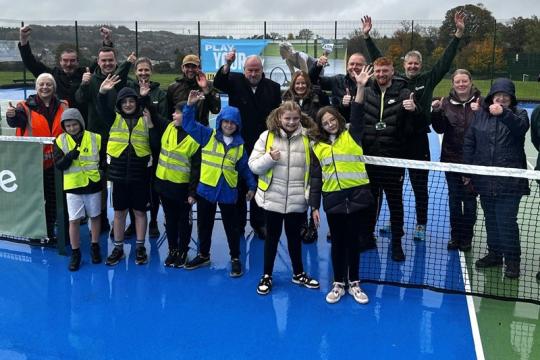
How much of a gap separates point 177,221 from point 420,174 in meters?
2.77

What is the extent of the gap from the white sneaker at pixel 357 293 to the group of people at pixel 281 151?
0.04 feet

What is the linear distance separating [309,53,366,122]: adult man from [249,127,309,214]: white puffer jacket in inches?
35.4

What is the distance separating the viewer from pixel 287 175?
4605 millimetres

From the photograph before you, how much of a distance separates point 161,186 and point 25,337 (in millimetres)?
1812

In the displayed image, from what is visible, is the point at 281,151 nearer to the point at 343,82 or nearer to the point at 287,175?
the point at 287,175

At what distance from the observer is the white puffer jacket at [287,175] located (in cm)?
460

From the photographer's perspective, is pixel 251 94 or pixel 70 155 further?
pixel 251 94

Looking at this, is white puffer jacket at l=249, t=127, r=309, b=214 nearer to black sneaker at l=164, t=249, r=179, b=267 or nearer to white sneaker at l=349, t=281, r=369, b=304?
white sneaker at l=349, t=281, r=369, b=304

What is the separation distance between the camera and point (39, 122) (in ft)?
18.4

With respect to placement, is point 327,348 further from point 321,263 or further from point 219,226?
point 219,226

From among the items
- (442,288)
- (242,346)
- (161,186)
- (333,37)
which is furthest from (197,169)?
(333,37)

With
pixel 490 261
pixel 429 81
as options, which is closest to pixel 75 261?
pixel 429 81

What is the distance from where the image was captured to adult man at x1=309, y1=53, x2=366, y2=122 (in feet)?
17.6

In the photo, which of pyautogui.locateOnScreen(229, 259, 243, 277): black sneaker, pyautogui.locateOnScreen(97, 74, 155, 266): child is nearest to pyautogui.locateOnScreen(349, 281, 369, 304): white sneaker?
pyautogui.locateOnScreen(229, 259, 243, 277): black sneaker
